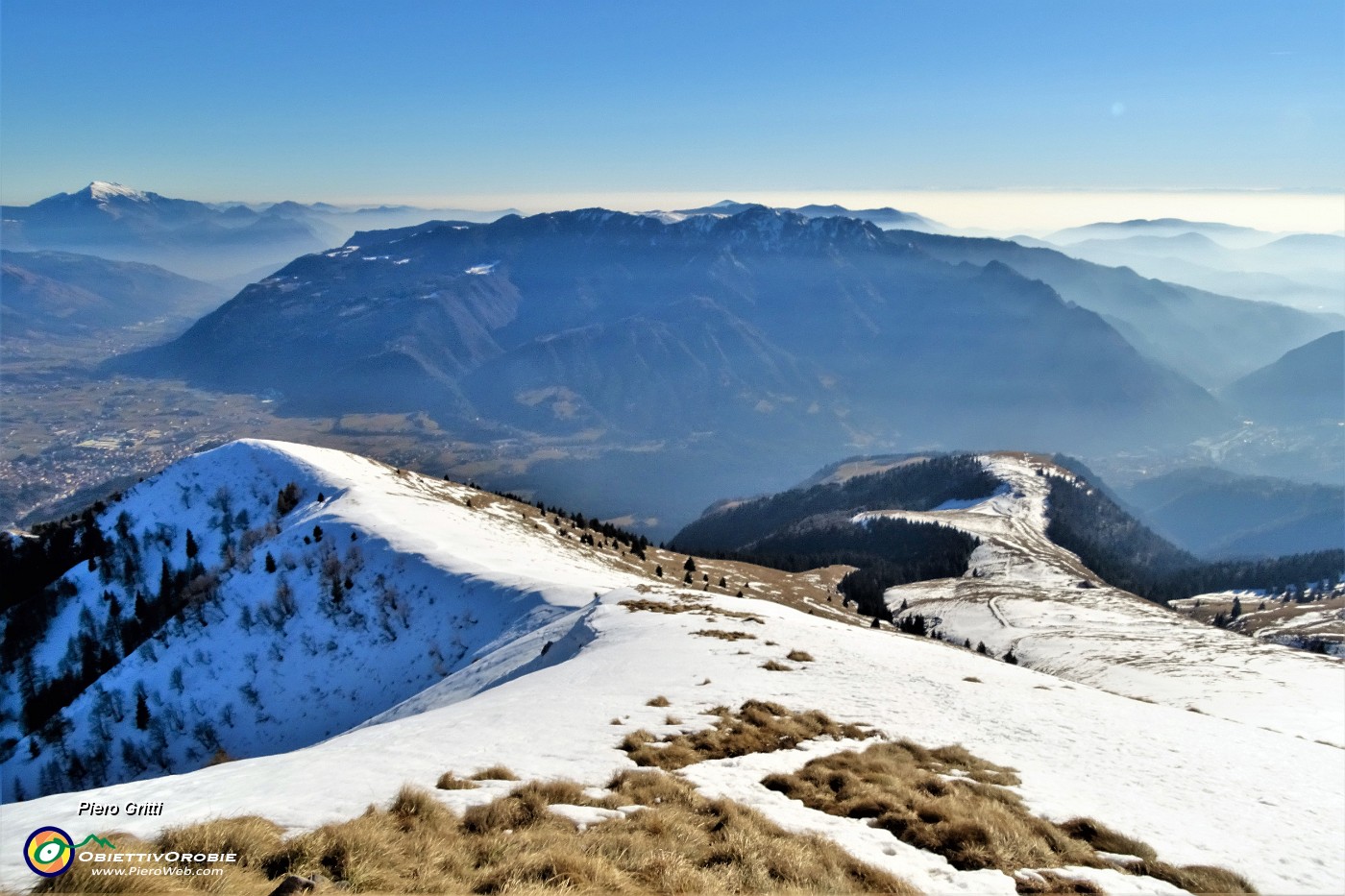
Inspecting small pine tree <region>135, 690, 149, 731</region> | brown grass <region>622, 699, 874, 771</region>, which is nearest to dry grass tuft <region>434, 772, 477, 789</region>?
brown grass <region>622, 699, 874, 771</region>

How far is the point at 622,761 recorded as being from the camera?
49.8ft

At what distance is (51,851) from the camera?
306 inches

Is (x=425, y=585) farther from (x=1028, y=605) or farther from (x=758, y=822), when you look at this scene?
(x=1028, y=605)

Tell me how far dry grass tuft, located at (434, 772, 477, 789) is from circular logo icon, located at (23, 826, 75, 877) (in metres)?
5.84

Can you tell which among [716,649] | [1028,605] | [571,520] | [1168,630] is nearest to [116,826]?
[716,649]

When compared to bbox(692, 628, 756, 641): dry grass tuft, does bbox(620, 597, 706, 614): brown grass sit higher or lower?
lower

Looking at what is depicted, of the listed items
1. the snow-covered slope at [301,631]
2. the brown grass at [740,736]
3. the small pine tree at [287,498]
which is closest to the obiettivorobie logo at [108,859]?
the brown grass at [740,736]

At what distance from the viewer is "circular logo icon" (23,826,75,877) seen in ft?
24.3

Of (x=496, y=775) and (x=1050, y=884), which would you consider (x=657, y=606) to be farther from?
(x=1050, y=884)

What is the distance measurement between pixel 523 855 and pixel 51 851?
573cm

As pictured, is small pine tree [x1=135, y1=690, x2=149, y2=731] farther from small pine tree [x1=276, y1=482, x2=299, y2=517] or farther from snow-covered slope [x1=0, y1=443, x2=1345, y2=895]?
small pine tree [x1=276, y1=482, x2=299, y2=517]

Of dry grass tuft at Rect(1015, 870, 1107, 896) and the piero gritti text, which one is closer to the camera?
dry grass tuft at Rect(1015, 870, 1107, 896)

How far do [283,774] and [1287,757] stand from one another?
30800mm

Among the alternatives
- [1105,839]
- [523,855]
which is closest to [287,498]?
[523,855]
